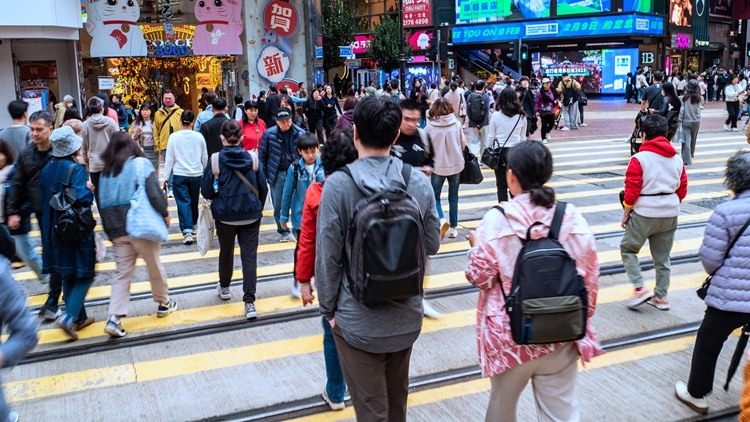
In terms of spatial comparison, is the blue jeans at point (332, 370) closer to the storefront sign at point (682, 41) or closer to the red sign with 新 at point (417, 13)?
the storefront sign at point (682, 41)

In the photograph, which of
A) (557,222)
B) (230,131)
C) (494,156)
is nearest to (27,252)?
(230,131)

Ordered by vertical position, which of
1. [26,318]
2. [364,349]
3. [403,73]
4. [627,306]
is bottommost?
[627,306]

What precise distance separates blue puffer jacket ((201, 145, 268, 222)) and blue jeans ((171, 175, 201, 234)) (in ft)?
8.43

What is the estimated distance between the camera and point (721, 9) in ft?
164

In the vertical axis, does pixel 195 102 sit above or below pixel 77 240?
above

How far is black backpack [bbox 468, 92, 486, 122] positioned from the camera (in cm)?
1605

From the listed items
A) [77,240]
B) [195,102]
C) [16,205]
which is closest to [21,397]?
[77,240]

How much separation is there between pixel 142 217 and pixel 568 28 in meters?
40.6

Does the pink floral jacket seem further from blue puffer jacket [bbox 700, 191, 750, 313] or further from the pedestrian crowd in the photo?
blue puffer jacket [bbox 700, 191, 750, 313]

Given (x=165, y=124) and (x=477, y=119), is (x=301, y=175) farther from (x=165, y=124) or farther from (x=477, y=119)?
(x=477, y=119)

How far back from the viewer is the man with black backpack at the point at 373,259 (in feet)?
9.45

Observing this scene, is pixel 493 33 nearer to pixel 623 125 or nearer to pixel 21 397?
pixel 623 125

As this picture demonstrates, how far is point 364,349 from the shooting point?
121 inches

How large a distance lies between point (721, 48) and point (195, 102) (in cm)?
4231
